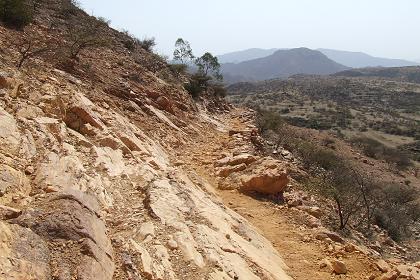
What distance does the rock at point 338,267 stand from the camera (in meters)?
8.09

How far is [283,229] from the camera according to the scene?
999cm

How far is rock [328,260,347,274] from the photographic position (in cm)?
809

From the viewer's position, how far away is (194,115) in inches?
821

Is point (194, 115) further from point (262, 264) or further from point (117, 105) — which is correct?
point (262, 264)

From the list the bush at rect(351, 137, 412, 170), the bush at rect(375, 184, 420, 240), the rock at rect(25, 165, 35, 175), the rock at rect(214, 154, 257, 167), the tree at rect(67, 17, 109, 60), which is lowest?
the bush at rect(351, 137, 412, 170)

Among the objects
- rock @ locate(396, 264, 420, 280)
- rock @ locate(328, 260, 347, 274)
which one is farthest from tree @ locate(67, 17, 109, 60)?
rock @ locate(396, 264, 420, 280)

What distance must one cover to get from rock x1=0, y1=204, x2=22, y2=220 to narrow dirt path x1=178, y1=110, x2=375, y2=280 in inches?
198

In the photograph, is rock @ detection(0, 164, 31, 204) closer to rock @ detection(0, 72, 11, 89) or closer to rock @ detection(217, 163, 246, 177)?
rock @ detection(0, 72, 11, 89)

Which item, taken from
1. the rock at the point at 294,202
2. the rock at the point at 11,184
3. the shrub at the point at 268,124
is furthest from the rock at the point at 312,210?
the shrub at the point at 268,124

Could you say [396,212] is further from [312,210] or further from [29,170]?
[29,170]

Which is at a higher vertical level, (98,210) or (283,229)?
(98,210)

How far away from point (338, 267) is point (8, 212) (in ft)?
20.4

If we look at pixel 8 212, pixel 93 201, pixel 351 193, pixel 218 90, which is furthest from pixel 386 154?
pixel 8 212

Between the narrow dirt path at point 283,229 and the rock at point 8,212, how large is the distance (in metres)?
5.02
